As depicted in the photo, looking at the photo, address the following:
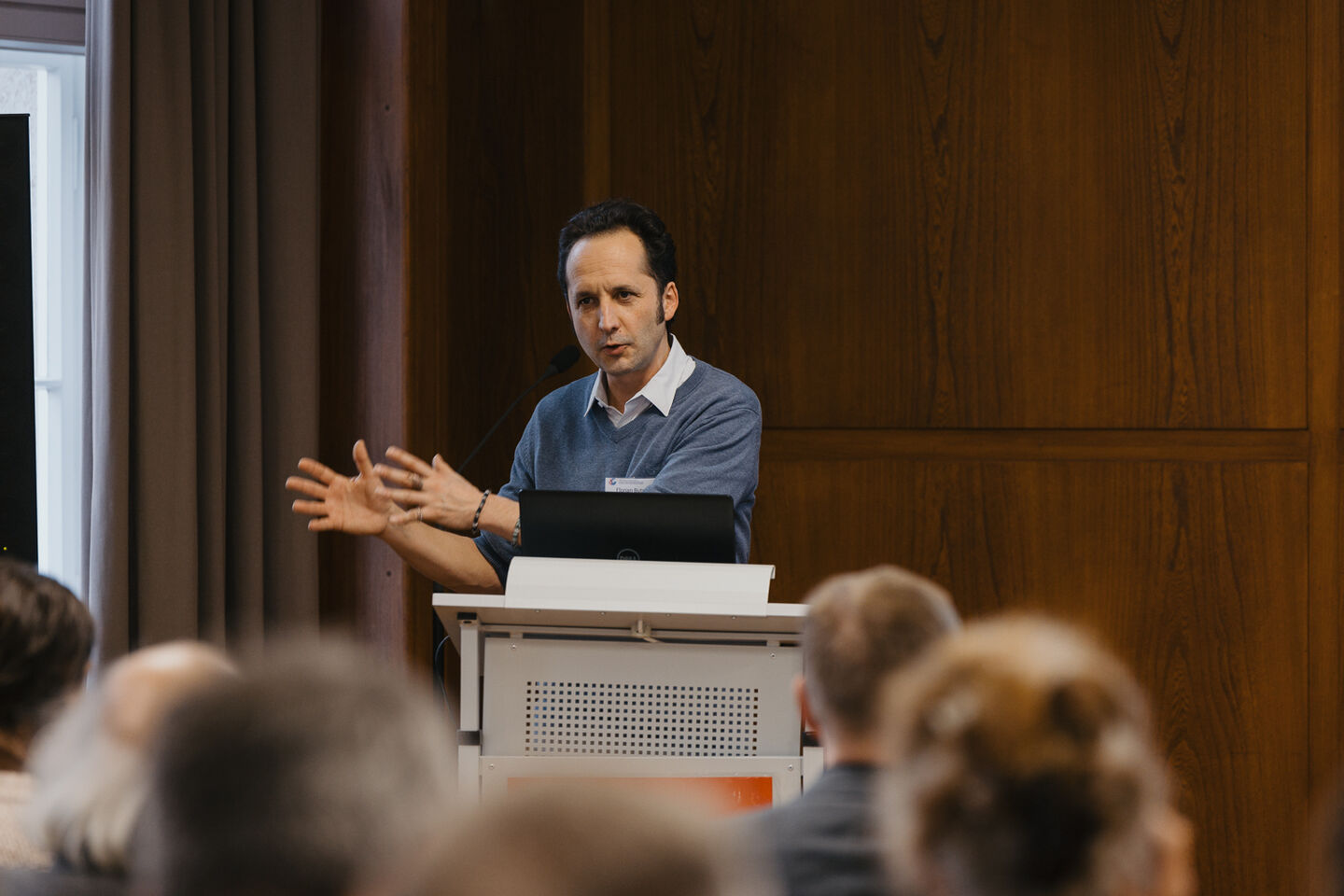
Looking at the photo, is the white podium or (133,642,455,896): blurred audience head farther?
the white podium

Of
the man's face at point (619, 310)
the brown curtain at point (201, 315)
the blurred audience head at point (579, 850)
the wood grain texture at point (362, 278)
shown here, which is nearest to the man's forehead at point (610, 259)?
the man's face at point (619, 310)

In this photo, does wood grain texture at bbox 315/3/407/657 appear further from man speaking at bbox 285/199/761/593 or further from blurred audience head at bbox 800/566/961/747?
blurred audience head at bbox 800/566/961/747

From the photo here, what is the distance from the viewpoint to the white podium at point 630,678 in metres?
2.01

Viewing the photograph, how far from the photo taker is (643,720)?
6.70 ft

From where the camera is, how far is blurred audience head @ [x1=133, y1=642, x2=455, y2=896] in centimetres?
76

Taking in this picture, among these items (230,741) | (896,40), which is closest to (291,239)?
(896,40)

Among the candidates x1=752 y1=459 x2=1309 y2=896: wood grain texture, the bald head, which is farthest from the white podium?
x1=752 y1=459 x2=1309 y2=896: wood grain texture

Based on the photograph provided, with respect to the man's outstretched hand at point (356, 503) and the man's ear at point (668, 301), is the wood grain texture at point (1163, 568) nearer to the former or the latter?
the man's ear at point (668, 301)

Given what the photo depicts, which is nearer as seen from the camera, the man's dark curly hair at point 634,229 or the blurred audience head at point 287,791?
the blurred audience head at point 287,791

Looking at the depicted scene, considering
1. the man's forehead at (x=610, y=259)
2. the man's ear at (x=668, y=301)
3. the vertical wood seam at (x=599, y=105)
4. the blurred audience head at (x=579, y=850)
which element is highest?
the vertical wood seam at (x=599, y=105)

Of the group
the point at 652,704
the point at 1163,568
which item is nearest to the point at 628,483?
the point at 652,704

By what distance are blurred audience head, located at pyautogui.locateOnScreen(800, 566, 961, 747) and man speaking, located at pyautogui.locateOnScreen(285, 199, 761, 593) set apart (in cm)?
107

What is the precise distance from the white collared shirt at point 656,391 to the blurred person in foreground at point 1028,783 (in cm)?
187

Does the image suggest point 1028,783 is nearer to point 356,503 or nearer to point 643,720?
point 643,720
